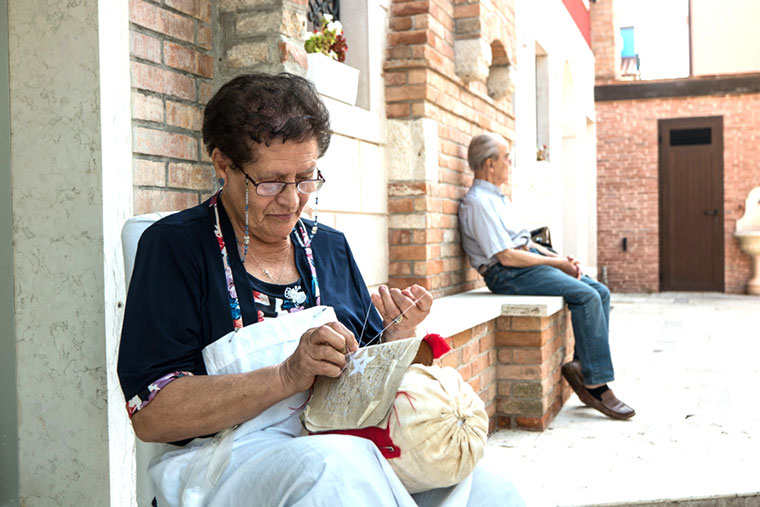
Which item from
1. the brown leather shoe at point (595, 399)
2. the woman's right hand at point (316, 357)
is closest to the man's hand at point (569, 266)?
the brown leather shoe at point (595, 399)

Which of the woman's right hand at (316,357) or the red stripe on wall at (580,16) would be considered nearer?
the woman's right hand at (316,357)

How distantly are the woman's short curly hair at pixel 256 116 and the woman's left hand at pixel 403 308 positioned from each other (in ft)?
1.48

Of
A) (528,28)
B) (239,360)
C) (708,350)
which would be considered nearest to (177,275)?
(239,360)

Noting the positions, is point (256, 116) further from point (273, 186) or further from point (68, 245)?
point (68, 245)

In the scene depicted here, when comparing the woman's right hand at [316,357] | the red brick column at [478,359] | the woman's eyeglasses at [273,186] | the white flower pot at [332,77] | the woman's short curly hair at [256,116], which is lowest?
the red brick column at [478,359]

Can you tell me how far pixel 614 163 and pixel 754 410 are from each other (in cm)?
948

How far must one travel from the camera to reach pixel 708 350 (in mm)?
6578

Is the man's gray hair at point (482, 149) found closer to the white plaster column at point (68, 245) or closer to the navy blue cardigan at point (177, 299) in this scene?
the white plaster column at point (68, 245)

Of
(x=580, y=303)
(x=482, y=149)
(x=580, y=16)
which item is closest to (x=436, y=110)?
(x=482, y=149)

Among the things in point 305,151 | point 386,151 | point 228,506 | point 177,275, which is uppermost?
point 386,151

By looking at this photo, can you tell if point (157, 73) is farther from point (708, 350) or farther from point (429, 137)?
point (708, 350)

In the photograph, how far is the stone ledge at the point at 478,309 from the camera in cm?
350

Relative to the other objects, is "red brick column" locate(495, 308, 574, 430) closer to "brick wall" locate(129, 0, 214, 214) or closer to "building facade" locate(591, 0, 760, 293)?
"brick wall" locate(129, 0, 214, 214)

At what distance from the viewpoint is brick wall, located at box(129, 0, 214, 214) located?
2514mm
